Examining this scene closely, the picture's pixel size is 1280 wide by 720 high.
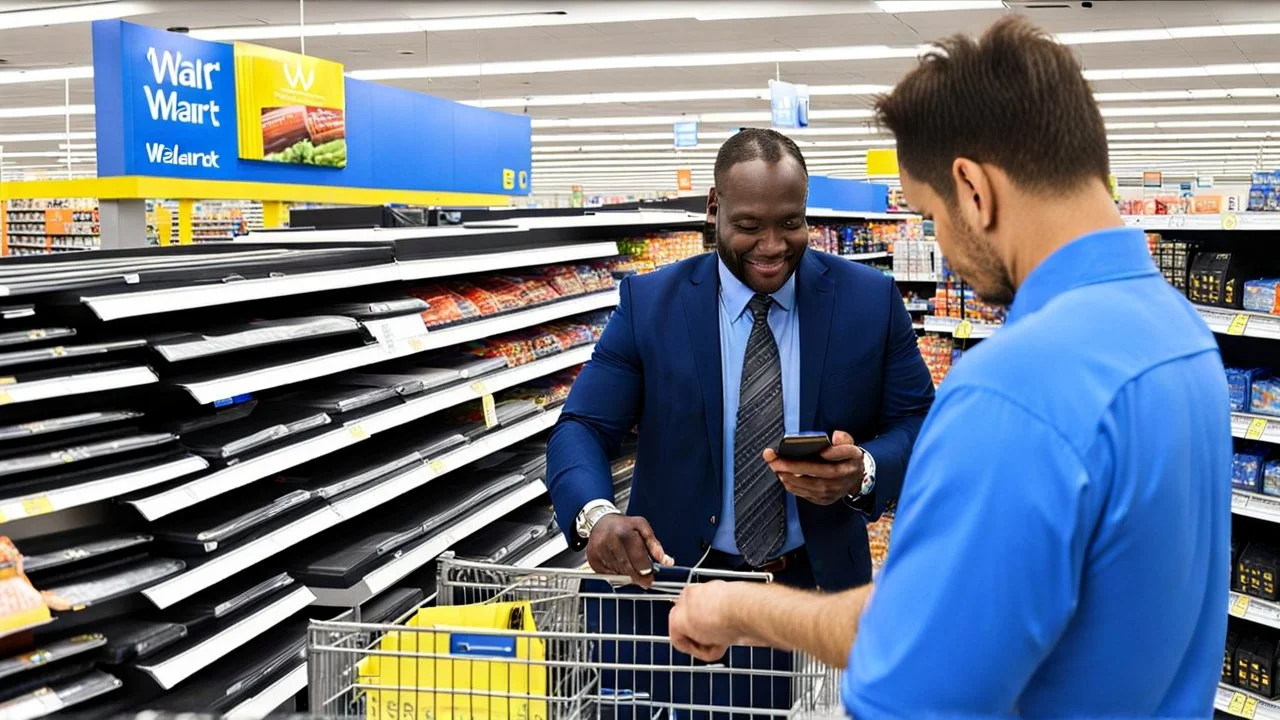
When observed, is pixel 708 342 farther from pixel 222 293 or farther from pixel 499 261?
pixel 499 261

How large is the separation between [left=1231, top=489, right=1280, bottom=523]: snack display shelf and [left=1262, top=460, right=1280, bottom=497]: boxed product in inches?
1.2

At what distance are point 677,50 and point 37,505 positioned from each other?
12184 millimetres

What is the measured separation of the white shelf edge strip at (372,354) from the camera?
288 cm

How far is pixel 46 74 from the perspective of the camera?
50.9 ft

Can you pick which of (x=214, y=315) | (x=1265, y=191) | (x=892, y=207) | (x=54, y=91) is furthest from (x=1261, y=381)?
(x=54, y=91)

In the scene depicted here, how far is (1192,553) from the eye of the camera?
927mm

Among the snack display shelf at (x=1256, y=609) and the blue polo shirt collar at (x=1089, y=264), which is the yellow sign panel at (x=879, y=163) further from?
the blue polo shirt collar at (x=1089, y=264)

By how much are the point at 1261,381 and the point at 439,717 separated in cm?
398

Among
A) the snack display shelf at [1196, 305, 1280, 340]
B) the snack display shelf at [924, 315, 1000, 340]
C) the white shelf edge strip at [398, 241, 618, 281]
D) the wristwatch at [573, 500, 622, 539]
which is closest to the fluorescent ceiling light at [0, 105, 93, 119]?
the white shelf edge strip at [398, 241, 618, 281]

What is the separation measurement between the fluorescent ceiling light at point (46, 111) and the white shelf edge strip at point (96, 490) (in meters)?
18.2

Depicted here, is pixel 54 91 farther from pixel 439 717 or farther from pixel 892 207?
pixel 439 717

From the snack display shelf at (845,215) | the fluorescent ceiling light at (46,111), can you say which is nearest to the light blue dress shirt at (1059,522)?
the snack display shelf at (845,215)

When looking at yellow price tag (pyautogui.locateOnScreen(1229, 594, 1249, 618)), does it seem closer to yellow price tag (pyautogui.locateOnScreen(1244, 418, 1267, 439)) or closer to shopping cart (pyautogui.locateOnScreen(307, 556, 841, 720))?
yellow price tag (pyautogui.locateOnScreen(1244, 418, 1267, 439))

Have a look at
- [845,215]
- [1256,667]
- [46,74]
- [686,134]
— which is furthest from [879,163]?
[1256,667]
